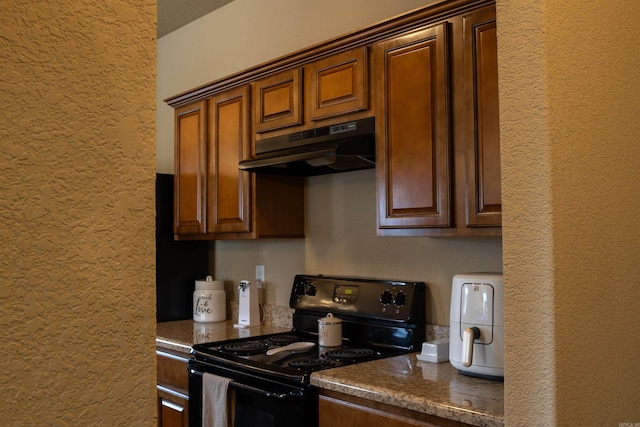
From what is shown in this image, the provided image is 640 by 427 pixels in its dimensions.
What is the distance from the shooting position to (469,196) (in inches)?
81.2

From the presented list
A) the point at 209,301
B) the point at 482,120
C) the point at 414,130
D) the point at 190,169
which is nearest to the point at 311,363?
the point at 414,130

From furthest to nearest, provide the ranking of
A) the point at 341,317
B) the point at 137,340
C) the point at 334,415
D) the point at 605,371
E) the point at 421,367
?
the point at 341,317 < the point at 421,367 < the point at 334,415 < the point at 605,371 < the point at 137,340

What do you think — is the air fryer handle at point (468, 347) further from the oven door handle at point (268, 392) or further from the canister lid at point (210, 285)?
the canister lid at point (210, 285)

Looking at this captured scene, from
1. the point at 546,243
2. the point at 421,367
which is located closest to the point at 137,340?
the point at 546,243

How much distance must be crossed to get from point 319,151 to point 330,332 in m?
0.84

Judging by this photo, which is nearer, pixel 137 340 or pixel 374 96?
pixel 137 340

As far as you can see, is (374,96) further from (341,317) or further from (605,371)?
(605,371)

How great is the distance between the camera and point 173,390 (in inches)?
116

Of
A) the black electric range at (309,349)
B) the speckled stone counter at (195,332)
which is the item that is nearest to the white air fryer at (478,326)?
the black electric range at (309,349)

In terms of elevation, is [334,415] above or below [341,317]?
below

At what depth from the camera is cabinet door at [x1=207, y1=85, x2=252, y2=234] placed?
3.07 metres

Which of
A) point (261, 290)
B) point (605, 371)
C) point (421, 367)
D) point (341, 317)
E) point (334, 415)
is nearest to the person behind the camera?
point (605, 371)

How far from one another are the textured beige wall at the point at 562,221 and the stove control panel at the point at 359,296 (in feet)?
3.50

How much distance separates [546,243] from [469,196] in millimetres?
751
